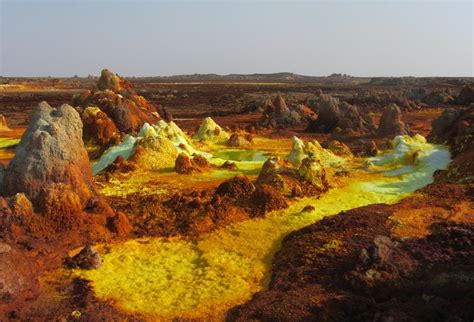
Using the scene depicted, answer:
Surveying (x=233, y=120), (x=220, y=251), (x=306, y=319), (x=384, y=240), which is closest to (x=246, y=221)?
(x=220, y=251)

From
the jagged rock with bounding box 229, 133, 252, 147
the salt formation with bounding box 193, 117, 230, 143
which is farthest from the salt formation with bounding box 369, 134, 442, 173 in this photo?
the salt formation with bounding box 193, 117, 230, 143

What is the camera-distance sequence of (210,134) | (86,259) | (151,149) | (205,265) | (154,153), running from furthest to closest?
(210,134)
(151,149)
(154,153)
(205,265)
(86,259)

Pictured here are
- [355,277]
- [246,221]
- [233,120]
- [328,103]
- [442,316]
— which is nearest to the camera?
[442,316]

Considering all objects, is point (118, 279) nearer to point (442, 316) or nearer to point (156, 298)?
point (156, 298)

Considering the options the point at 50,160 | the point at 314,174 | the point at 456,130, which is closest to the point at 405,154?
the point at 456,130

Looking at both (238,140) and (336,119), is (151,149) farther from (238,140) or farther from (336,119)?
(336,119)

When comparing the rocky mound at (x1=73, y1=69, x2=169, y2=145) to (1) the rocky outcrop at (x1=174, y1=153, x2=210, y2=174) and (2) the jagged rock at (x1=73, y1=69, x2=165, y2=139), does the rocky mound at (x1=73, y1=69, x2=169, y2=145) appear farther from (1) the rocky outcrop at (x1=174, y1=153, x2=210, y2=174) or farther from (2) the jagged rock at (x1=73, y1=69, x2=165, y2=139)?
(1) the rocky outcrop at (x1=174, y1=153, x2=210, y2=174)

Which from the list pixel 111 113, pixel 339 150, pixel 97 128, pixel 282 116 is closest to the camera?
pixel 339 150

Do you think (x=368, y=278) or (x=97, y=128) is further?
(x=97, y=128)
